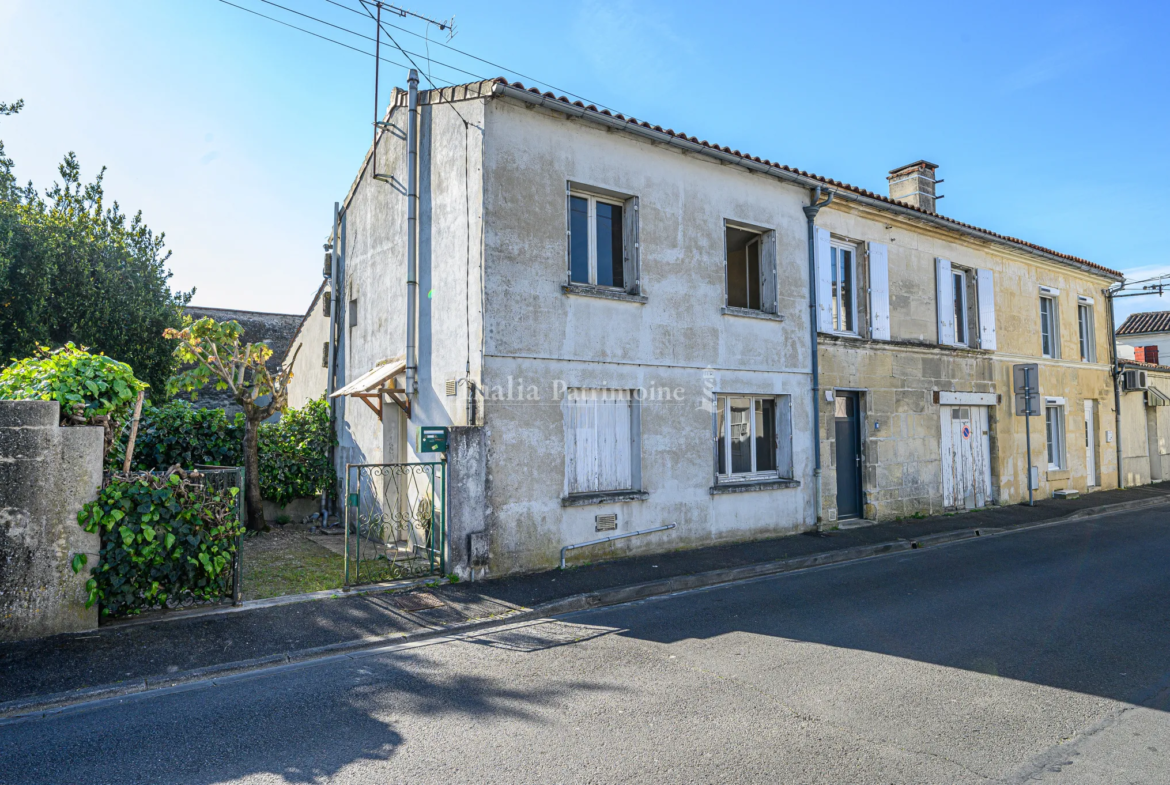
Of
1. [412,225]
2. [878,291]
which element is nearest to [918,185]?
[878,291]

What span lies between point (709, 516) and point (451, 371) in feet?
14.1

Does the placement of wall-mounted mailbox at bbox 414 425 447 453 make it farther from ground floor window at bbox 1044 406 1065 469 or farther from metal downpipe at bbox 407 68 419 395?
ground floor window at bbox 1044 406 1065 469

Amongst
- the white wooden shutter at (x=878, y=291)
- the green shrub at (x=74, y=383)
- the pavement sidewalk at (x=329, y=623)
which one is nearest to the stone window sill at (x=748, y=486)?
the pavement sidewalk at (x=329, y=623)

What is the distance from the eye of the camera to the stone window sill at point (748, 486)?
32.9 ft

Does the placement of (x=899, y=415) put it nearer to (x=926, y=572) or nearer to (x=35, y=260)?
(x=926, y=572)

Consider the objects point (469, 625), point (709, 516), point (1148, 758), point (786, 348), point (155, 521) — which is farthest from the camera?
point (786, 348)

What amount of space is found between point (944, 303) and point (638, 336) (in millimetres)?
7961

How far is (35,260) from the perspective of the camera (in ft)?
41.2

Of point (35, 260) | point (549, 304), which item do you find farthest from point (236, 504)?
point (35, 260)

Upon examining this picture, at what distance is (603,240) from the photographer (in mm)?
9500

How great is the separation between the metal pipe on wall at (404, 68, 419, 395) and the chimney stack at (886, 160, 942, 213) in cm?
1056

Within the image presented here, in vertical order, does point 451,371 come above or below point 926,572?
above

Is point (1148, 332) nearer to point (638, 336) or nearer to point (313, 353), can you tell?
point (638, 336)

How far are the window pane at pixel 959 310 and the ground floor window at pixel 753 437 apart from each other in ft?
19.4
